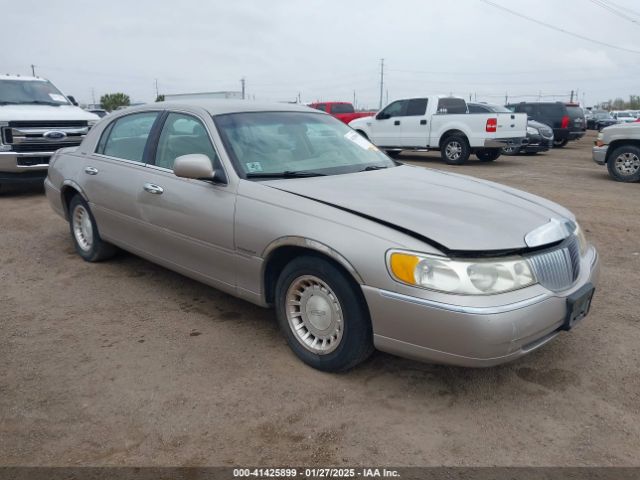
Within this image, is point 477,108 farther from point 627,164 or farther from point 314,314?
point 314,314

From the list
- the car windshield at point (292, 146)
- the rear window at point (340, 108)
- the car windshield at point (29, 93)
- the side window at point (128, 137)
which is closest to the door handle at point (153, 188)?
the side window at point (128, 137)

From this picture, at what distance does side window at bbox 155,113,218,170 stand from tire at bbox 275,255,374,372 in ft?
3.80

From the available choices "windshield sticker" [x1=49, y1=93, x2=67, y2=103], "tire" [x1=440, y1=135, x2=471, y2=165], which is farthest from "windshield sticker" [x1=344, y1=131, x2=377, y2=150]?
"tire" [x1=440, y1=135, x2=471, y2=165]

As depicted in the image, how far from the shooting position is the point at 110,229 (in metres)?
4.85

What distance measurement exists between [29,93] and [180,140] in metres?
7.28

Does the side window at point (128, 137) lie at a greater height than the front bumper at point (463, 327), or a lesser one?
greater

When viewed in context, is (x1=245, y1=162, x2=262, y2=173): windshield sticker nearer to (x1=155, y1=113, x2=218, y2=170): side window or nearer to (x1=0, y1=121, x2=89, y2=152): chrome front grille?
(x1=155, y1=113, x2=218, y2=170): side window

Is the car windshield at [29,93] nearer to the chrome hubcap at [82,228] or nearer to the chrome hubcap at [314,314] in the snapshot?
the chrome hubcap at [82,228]

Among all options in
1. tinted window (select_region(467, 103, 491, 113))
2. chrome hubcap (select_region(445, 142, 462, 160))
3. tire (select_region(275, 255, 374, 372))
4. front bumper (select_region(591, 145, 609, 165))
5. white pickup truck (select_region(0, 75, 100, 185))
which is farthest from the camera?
tinted window (select_region(467, 103, 491, 113))

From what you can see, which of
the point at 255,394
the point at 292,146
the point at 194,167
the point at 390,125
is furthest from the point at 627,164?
the point at 255,394

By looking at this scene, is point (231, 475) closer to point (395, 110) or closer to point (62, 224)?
point (62, 224)

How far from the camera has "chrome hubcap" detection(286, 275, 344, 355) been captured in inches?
124

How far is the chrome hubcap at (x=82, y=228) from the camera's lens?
17.4 feet

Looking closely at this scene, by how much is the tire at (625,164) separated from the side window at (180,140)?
9.75 m
